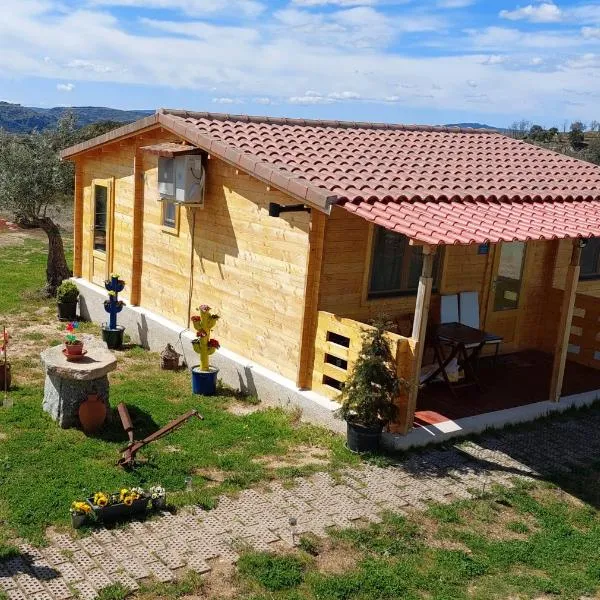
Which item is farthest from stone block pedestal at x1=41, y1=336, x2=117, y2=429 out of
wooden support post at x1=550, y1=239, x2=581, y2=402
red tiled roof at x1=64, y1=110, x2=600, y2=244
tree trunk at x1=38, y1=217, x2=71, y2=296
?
tree trunk at x1=38, y1=217, x2=71, y2=296

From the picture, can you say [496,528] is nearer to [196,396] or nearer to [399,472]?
[399,472]

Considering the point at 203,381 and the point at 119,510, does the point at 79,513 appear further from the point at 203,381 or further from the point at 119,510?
the point at 203,381

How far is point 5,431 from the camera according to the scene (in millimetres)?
7617

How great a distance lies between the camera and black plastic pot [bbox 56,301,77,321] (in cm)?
1309

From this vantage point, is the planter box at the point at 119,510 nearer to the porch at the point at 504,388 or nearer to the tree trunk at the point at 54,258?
the porch at the point at 504,388

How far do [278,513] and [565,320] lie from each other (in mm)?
4646

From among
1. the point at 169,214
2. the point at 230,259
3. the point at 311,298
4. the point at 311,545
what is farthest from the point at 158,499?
the point at 169,214

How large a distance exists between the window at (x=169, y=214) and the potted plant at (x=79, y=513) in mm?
5796

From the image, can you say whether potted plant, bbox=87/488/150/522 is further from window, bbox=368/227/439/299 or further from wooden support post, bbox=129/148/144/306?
wooden support post, bbox=129/148/144/306

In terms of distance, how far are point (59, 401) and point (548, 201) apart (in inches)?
262

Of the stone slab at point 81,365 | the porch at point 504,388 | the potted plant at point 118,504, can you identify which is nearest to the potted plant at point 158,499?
the potted plant at point 118,504

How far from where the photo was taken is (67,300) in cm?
1312

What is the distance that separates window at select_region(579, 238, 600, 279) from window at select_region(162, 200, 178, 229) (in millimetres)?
6514

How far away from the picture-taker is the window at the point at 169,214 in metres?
10.9
